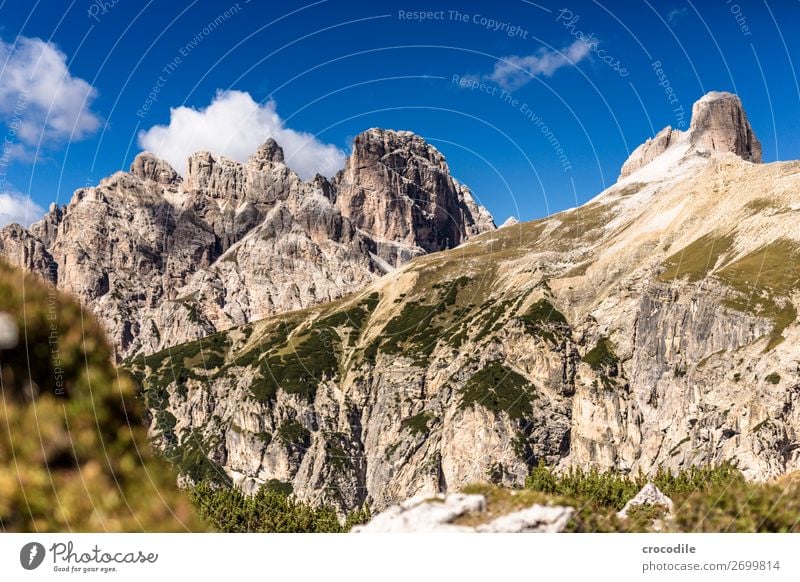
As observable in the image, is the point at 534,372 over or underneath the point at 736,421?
over

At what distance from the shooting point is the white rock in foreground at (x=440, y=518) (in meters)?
11.5

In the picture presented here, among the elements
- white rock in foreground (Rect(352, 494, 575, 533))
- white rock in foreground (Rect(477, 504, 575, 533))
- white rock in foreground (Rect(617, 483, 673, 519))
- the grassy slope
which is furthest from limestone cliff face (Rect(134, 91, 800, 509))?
the grassy slope

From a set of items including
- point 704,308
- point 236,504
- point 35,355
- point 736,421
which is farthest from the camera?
point 704,308

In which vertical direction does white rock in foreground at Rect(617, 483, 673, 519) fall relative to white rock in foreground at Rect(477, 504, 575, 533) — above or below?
below

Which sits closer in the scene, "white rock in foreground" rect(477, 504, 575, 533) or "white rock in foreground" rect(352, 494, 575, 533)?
"white rock in foreground" rect(352, 494, 575, 533)

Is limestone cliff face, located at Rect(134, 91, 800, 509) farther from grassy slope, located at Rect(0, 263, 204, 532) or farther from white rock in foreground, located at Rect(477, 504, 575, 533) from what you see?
grassy slope, located at Rect(0, 263, 204, 532)

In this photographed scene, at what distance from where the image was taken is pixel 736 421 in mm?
112062

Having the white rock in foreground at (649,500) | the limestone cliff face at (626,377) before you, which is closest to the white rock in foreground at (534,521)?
the white rock in foreground at (649,500)

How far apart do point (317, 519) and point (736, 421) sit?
84.5m

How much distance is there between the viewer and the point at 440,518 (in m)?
11.5

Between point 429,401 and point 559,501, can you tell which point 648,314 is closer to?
point 429,401

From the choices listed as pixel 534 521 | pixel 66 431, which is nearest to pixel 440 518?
pixel 534 521

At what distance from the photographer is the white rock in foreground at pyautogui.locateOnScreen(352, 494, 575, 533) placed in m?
11.5
